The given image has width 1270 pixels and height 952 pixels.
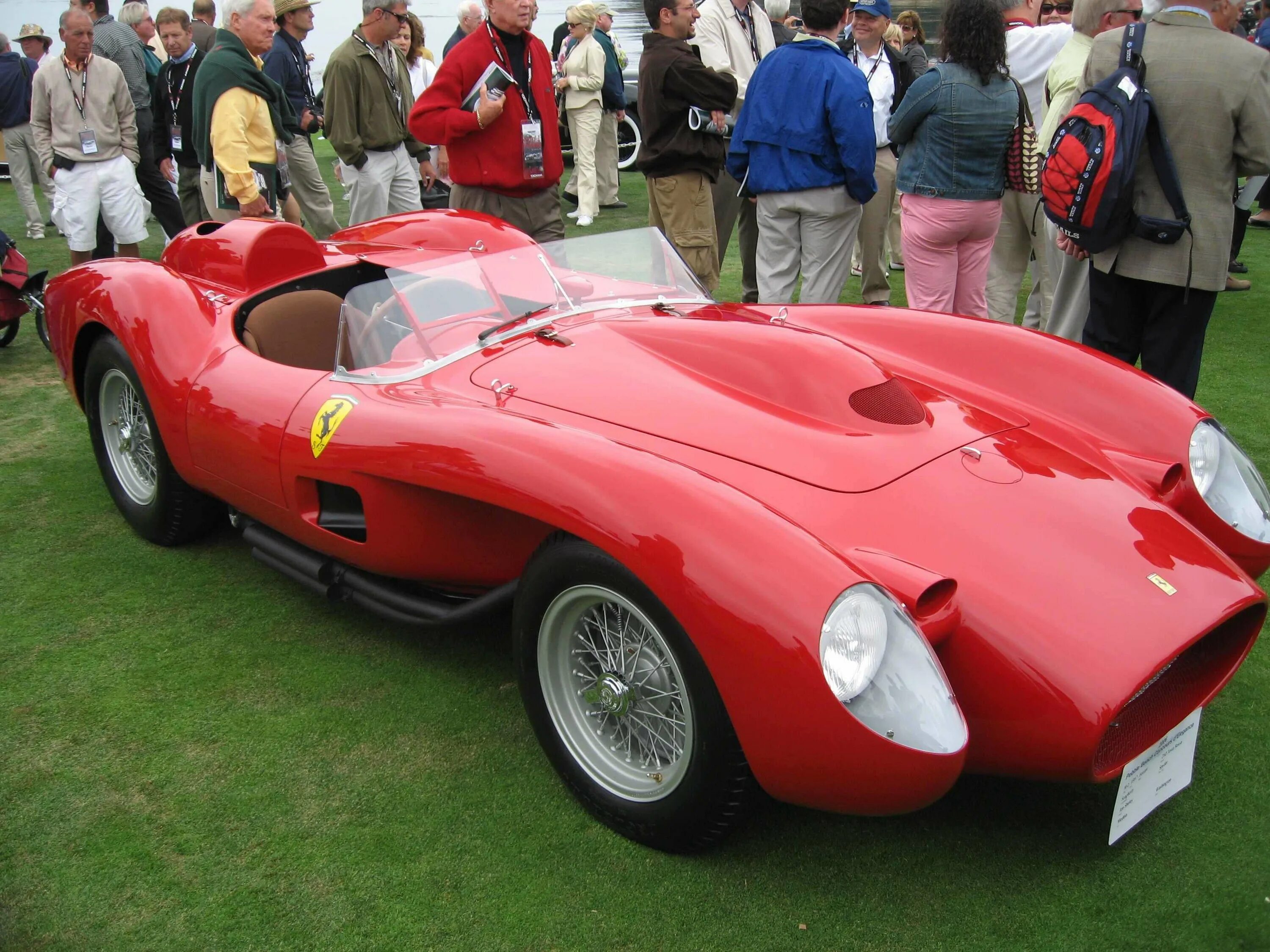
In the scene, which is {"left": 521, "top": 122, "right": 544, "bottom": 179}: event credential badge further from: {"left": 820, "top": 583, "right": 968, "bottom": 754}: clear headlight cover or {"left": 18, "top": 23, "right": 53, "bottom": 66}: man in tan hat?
{"left": 18, "top": 23, "right": 53, "bottom": 66}: man in tan hat

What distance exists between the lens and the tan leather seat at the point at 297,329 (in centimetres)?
363

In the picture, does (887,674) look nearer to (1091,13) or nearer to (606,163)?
(1091,13)

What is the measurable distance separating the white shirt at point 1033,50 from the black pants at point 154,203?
5.75 meters

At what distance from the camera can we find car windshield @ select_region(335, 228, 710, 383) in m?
3.15

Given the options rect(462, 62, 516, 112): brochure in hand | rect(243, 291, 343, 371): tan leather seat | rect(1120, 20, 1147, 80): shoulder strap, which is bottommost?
rect(243, 291, 343, 371): tan leather seat

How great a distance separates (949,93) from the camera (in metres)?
4.92

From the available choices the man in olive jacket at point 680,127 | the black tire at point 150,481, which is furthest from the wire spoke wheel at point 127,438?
the man in olive jacket at point 680,127

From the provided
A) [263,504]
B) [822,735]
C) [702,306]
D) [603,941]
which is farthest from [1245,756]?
[263,504]

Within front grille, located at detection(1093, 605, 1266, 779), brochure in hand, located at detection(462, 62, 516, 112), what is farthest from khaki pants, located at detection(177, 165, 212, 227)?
front grille, located at detection(1093, 605, 1266, 779)

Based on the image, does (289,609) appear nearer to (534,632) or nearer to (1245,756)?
(534,632)

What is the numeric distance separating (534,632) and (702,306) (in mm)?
1448

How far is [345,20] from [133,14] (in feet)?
28.7

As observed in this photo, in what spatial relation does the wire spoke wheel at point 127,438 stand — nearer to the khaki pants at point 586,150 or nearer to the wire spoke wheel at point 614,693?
the wire spoke wheel at point 614,693

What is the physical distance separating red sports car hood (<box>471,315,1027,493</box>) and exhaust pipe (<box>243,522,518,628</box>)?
562 mm
